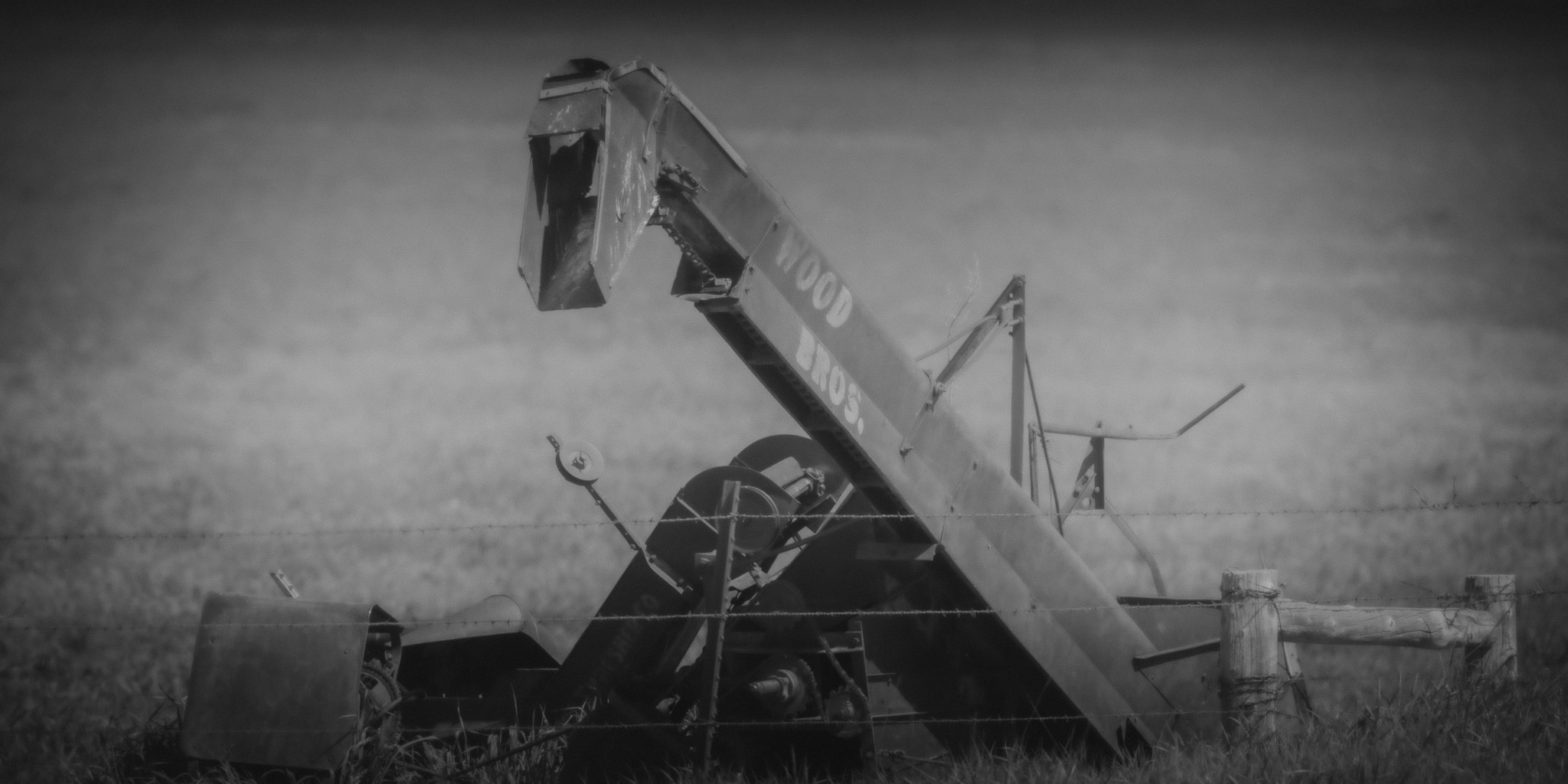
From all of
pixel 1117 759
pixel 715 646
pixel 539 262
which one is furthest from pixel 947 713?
pixel 539 262

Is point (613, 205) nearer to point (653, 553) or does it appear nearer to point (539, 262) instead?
point (539, 262)

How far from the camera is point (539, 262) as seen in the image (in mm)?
4125

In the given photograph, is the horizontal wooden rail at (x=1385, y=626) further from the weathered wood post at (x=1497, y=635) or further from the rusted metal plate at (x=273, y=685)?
the rusted metal plate at (x=273, y=685)

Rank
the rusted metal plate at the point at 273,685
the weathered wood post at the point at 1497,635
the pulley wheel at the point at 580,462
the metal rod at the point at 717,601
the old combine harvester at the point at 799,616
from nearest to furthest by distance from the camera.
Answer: the old combine harvester at the point at 799,616 → the metal rod at the point at 717,601 → the rusted metal plate at the point at 273,685 → the pulley wheel at the point at 580,462 → the weathered wood post at the point at 1497,635

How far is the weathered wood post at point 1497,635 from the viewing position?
5789 millimetres

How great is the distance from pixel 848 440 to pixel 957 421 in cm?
66

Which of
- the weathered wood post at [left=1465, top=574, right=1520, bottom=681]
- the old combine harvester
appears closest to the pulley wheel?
the old combine harvester

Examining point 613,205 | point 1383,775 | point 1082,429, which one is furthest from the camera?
point 1082,429

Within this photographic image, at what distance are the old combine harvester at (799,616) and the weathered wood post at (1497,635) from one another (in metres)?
1.20

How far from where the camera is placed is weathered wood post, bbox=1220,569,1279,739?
17.0 feet

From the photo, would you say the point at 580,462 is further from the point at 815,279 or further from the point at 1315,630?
the point at 1315,630


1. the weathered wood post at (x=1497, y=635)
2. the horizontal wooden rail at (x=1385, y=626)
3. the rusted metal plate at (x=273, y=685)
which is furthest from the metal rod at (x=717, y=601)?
the weathered wood post at (x=1497, y=635)

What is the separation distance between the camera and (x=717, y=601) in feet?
16.6

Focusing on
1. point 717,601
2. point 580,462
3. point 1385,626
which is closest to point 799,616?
point 717,601
